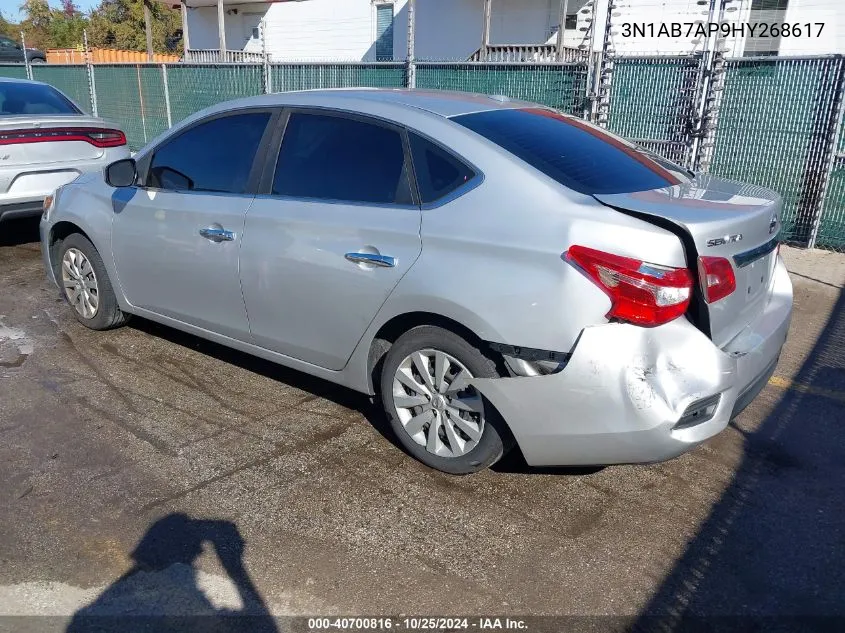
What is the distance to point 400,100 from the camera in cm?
366

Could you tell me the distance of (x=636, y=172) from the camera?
350 cm

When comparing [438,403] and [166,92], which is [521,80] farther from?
[166,92]

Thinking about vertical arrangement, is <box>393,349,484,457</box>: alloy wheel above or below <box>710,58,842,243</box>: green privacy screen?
below

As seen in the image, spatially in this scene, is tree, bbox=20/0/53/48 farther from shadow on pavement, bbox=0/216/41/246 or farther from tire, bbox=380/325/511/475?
tire, bbox=380/325/511/475

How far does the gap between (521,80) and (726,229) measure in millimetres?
6908

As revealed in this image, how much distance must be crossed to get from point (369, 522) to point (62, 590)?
46.5 inches

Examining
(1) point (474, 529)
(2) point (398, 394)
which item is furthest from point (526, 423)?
A: (2) point (398, 394)

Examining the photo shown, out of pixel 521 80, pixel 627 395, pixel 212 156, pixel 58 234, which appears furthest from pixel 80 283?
pixel 521 80

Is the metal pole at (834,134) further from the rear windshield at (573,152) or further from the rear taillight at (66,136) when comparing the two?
the rear taillight at (66,136)

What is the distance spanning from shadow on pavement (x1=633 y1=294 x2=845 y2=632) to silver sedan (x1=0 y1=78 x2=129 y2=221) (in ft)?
21.3

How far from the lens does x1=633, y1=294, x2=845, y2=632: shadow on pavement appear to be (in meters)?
2.60

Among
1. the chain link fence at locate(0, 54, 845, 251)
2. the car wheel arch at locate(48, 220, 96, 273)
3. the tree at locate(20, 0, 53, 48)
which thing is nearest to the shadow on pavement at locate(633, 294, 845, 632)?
the car wheel arch at locate(48, 220, 96, 273)

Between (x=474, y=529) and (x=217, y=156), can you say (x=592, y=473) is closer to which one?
(x=474, y=529)

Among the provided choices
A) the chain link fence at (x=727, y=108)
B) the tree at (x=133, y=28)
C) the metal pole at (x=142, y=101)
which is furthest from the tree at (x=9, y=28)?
the chain link fence at (x=727, y=108)
